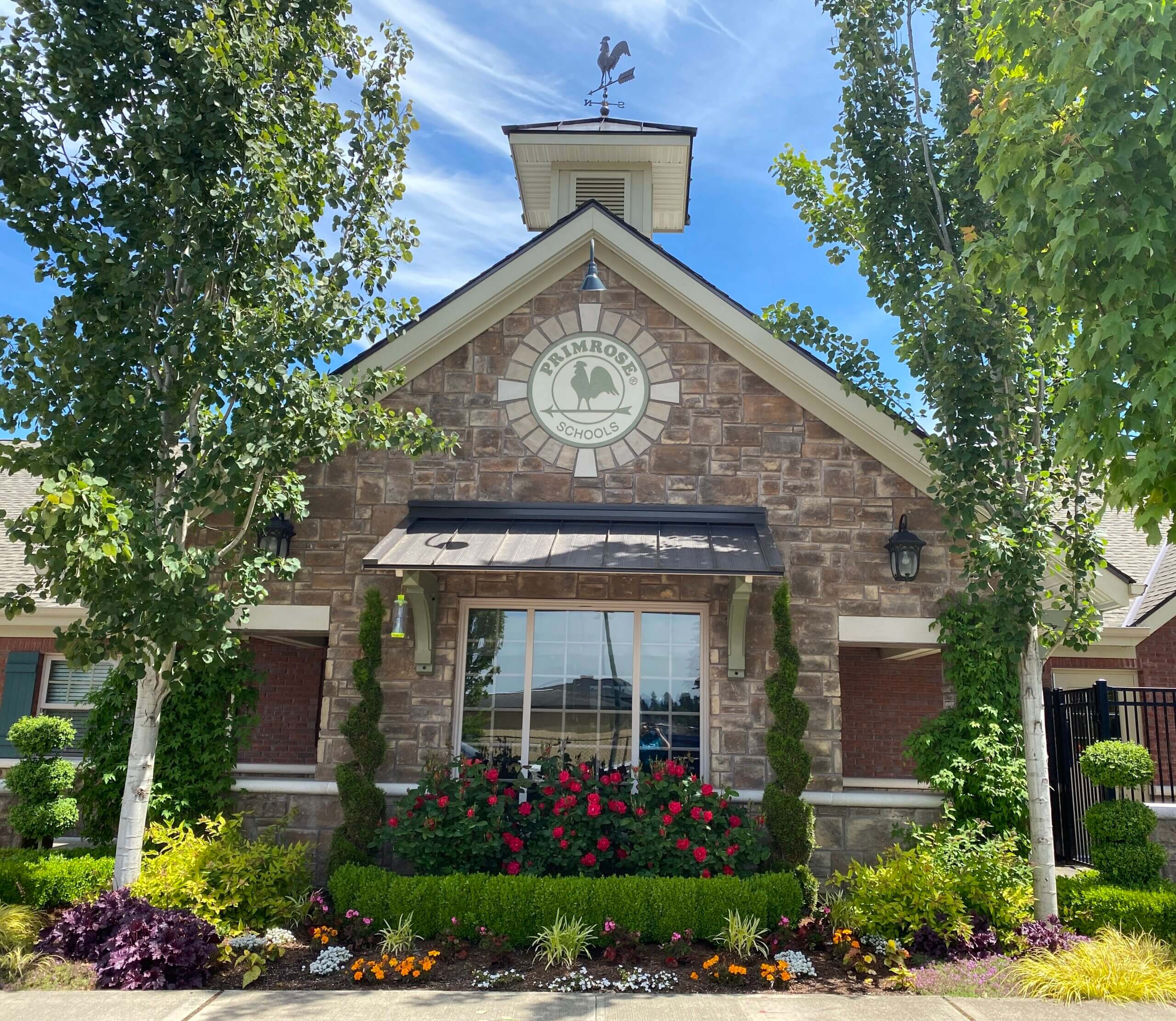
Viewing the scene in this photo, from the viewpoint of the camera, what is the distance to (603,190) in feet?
41.9

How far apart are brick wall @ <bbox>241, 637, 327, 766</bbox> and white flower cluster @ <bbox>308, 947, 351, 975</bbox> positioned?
5.41 meters

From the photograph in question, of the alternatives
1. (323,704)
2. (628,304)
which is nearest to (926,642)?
(628,304)

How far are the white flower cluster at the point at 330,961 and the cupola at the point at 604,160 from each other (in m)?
8.98

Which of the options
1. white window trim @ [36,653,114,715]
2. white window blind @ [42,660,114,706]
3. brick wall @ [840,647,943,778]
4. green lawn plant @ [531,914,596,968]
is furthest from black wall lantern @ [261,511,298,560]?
brick wall @ [840,647,943,778]

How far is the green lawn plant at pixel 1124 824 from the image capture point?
314 inches

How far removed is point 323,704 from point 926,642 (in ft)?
19.3

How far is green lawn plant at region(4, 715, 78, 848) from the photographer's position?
8656 millimetres

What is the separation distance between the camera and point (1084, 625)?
8016 millimetres

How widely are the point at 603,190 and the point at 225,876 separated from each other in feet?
31.7

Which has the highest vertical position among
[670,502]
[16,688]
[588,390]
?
[588,390]

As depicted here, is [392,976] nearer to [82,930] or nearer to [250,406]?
[82,930]

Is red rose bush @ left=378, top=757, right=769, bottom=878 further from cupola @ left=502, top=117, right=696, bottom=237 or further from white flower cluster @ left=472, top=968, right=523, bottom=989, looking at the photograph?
cupola @ left=502, top=117, right=696, bottom=237

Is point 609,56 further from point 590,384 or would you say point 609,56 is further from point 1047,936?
point 1047,936

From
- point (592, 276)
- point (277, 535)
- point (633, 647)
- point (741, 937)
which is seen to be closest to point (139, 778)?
point (277, 535)
